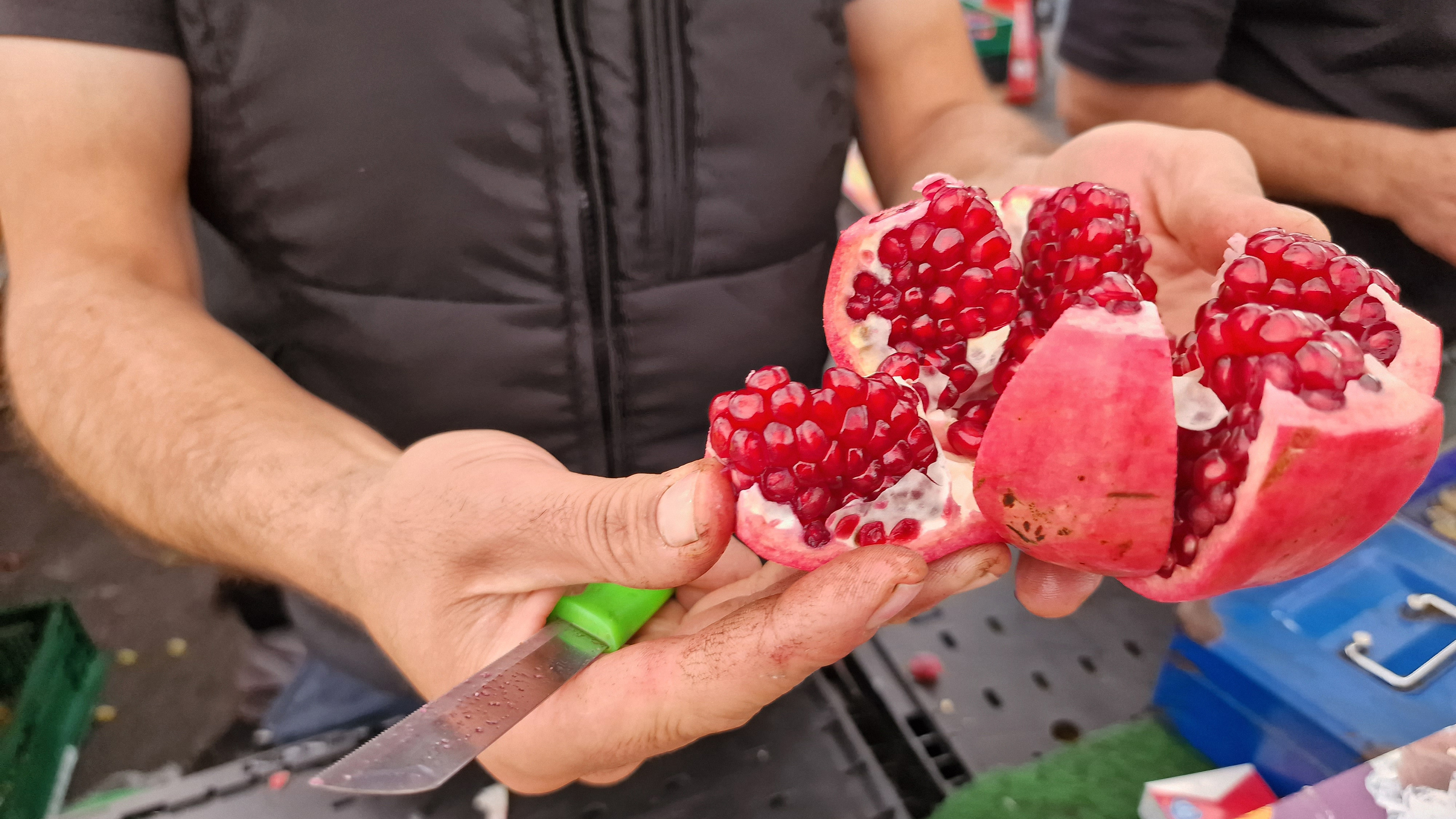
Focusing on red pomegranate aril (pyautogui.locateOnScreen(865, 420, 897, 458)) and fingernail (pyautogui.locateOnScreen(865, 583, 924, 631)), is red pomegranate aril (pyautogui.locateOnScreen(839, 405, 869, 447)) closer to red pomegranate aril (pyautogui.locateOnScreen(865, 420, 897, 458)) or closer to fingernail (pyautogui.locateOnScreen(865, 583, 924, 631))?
red pomegranate aril (pyautogui.locateOnScreen(865, 420, 897, 458))

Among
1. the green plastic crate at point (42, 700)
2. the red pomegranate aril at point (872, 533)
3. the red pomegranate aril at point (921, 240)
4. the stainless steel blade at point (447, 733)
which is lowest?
the green plastic crate at point (42, 700)

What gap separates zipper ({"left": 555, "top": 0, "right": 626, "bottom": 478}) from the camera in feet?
3.10

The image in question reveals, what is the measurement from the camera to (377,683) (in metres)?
1.28

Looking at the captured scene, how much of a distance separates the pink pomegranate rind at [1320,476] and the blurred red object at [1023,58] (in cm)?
269

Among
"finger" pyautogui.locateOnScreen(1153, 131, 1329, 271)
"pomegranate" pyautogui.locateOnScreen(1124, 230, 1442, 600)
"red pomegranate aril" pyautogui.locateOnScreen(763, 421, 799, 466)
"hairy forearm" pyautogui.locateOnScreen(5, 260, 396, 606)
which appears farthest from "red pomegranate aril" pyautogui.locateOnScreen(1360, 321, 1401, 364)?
"hairy forearm" pyautogui.locateOnScreen(5, 260, 396, 606)

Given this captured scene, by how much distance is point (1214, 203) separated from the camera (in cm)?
91

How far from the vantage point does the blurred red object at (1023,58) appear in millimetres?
3016

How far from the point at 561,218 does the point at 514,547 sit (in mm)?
456

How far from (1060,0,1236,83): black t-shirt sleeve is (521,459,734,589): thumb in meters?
1.35

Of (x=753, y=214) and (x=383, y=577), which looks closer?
(x=383, y=577)

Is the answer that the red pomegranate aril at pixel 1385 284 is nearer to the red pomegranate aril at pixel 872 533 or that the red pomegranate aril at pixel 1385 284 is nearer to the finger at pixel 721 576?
the red pomegranate aril at pixel 872 533

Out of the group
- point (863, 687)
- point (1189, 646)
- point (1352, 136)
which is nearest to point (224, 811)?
point (863, 687)

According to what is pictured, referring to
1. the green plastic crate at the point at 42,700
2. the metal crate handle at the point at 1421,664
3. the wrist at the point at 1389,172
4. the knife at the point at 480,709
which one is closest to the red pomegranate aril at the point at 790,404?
the knife at the point at 480,709

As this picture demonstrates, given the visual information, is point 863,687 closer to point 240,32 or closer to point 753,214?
point 753,214
